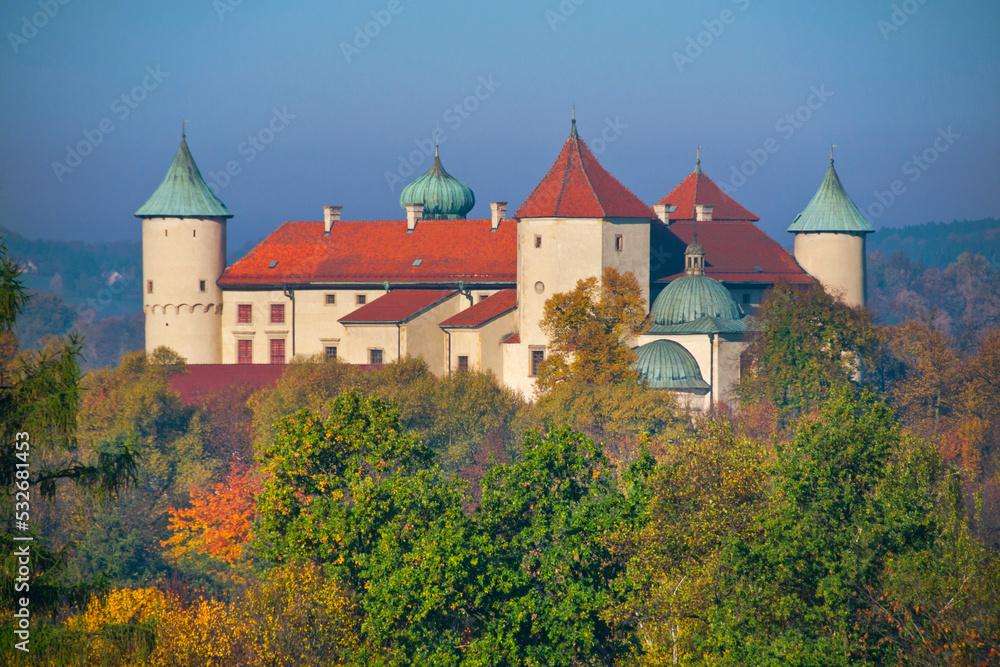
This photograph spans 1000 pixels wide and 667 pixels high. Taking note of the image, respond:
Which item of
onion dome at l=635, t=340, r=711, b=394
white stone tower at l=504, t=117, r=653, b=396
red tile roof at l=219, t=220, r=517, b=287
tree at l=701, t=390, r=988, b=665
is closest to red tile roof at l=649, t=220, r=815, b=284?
white stone tower at l=504, t=117, r=653, b=396

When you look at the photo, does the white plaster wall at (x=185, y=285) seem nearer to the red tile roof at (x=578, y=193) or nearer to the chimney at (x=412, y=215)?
the chimney at (x=412, y=215)

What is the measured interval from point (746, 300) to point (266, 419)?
2103cm

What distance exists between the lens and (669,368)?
67250 mm

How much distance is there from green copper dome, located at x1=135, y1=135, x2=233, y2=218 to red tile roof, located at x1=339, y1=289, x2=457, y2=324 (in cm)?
829

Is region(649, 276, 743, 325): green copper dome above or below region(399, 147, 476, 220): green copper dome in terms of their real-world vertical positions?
below

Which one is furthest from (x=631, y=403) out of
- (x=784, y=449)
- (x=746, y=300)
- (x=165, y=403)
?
(x=784, y=449)

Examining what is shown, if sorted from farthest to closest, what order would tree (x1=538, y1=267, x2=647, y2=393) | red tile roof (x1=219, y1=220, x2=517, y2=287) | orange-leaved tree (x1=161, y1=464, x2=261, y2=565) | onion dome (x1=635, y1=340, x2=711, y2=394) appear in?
red tile roof (x1=219, y1=220, x2=517, y2=287)
onion dome (x1=635, y1=340, x2=711, y2=394)
tree (x1=538, y1=267, x2=647, y2=393)
orange-leaved tree (x1=161, y1=464, x2=261, y2=565)

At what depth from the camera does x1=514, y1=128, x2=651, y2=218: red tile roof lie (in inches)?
2635

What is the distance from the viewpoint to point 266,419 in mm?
65125

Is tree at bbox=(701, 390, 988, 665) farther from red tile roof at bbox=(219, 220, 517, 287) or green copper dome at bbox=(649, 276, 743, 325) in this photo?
red tile roof at bbox=(219, 220, 517, 287)

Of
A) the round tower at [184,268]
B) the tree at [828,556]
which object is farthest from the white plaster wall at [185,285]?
the tree at [828,556]

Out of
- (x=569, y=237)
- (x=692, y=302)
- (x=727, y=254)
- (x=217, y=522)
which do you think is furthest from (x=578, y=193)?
(x=217, y=522)

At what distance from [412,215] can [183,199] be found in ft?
33.2

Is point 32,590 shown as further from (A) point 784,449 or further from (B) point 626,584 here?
(A) point 784,449
